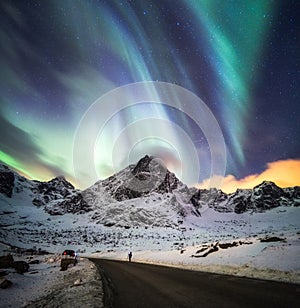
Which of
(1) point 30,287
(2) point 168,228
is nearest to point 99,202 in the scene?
(2) point 168,228

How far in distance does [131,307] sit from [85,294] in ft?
7.67

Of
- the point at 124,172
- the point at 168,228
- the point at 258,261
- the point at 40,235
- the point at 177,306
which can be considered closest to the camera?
the point at 177,306

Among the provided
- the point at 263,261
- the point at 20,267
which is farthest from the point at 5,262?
the point at 263,261

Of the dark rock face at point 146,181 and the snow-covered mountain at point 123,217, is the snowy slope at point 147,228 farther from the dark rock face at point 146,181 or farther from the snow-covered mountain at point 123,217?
the dark rock face at point 146,181

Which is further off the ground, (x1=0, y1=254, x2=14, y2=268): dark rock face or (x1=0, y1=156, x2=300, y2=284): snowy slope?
(x1=0, y1=156, x2=300, y2=284): snowy slope

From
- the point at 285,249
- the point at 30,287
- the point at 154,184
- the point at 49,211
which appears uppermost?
the point at 154,184

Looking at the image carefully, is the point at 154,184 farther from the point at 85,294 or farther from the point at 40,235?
the point at 85,294

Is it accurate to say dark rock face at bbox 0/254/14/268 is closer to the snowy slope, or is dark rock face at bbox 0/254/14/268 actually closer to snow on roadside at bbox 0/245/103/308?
snow on roadside at bbox 0/245/103/308

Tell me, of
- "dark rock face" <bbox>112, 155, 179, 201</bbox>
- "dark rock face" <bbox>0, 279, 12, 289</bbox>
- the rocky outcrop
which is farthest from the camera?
the rocky outcrop

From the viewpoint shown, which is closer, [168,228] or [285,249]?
[285,249]

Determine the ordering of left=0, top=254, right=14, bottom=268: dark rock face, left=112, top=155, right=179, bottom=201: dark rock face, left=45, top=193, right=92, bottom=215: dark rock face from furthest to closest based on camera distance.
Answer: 1. left=112, top=155, right=179, bottom=201: dark rock face
2. left=45, top=193, right=92, bottom=215: dark rock face
3. left=0, top=254, right=14, bottom=268: dark rock face

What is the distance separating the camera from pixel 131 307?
21.8ft

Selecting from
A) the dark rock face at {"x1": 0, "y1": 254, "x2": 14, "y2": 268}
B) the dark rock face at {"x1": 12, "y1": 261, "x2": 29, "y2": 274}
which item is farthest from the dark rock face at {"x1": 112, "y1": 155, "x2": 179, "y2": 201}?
the dark rock face at {"x1": 12, "y1": 261, "x2": 29, "y2": 274}

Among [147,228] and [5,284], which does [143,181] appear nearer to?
[147,228]
